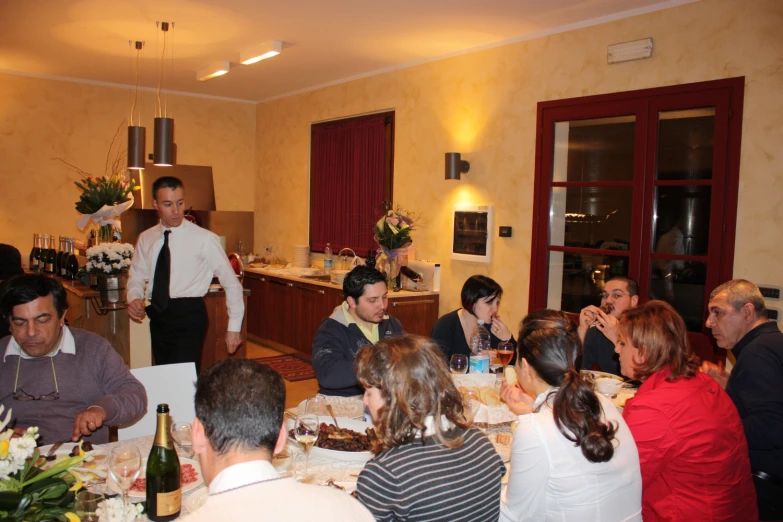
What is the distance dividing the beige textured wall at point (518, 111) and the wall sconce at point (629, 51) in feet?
0.20

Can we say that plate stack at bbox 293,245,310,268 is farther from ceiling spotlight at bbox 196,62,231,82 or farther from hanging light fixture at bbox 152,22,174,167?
hanging light fixture at bbox 152,22,174,167

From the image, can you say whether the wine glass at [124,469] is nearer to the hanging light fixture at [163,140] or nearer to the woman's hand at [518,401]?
the woman's hand at [518,401]

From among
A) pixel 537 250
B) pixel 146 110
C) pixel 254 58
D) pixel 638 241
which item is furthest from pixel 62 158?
pixel 638 241

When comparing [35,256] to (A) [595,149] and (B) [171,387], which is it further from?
(A) [595,149]

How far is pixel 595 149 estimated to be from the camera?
5.12 meters

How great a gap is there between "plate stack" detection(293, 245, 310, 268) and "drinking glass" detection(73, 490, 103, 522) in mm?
6667

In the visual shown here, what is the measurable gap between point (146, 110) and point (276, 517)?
8537 mm

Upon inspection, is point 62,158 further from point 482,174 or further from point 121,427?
point 121,427

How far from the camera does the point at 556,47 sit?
17.3ft

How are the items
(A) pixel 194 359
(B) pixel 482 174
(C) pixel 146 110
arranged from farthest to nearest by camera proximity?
(C) pixel 146 110 → (B) pixel 482 174 → (A) pixel 194 359

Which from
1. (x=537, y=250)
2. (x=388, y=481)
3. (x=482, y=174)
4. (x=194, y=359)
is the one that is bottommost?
(x=194, y=359)

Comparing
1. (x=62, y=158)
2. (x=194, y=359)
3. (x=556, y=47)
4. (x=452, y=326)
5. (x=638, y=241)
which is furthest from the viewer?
(x=62, y=158)

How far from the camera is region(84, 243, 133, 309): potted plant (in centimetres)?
505

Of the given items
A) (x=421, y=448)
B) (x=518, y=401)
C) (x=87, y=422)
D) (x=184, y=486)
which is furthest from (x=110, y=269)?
(x=421, y=448)
